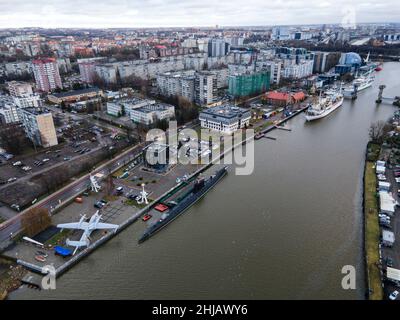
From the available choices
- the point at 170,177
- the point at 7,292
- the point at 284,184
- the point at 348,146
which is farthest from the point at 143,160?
the point at 348,146

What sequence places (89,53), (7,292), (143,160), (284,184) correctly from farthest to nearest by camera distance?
1. (89,53)
2. (143,160)
3. (284,184)
4. (7,292)

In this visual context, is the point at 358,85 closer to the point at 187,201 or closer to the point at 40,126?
the point at 187,201

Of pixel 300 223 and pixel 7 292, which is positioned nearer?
pixel 7 292

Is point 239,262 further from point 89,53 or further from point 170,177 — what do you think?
point 89,53

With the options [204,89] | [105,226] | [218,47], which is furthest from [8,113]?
[218,47]

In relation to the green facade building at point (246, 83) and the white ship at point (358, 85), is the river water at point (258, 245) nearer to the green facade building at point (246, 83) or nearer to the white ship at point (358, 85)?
the green facade building at point (246, 83)

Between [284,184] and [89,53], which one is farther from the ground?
[89,53]

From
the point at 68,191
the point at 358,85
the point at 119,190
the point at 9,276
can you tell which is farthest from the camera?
the point at 358,85
